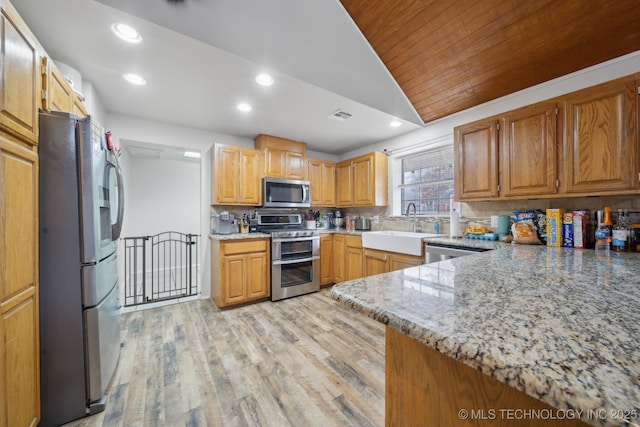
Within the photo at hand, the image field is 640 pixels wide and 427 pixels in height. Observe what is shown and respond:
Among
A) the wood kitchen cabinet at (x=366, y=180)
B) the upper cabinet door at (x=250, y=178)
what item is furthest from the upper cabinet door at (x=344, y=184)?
the upper cabinet door at (x=250, y=178)

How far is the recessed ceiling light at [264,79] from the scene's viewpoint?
208 cm

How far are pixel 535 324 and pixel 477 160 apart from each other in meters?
2.24

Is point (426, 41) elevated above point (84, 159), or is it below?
above

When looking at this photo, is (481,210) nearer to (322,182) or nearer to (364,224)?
(364,224)

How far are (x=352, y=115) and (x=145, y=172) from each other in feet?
14.2

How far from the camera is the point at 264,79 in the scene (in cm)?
213

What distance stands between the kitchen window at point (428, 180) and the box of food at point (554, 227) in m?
1.13

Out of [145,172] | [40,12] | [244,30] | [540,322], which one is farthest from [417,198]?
[145,172]

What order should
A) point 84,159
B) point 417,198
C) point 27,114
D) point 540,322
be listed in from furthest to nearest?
1. point 417,198
2. point 84,159
3. point 27,114
4. point 540,322

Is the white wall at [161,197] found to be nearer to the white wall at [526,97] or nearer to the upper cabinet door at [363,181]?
the upper cabinet door at [363,181]

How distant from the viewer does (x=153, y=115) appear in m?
2.86

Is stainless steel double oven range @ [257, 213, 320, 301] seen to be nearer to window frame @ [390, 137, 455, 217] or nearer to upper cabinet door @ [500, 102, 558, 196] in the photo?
window frame @ [390, 137, 455, 217]

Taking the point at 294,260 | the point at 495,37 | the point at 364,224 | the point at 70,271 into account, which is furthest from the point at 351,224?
the point at 70,271

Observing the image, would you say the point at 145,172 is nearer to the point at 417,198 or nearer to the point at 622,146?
the point at 417,198
